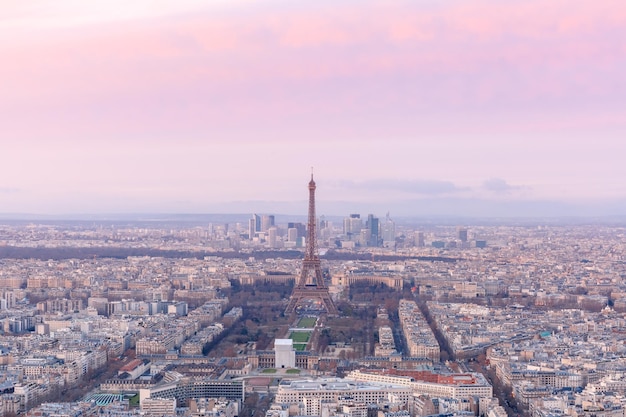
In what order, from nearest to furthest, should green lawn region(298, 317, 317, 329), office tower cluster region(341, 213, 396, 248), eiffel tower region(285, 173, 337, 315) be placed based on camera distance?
green lawn region(298, 317, 317, 329)
eiffel tower region(285, 173, 337, 315)
office tower cluster region(341, 213, 396, 248)

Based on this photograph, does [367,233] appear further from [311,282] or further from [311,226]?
[311,226]

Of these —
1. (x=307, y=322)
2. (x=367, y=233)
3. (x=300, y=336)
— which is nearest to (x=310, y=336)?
(x=300, y=336)

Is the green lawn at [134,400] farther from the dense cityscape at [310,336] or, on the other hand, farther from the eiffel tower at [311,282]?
the eiffel tower at [311,282]

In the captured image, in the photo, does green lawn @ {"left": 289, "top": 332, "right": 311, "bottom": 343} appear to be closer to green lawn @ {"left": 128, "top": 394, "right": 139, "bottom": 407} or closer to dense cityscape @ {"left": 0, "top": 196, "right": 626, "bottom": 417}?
dense cityscape @ {"left": 0, "top": 196, "right": 626, "bottom": 417}

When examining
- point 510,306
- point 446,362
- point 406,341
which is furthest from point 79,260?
point 446,362

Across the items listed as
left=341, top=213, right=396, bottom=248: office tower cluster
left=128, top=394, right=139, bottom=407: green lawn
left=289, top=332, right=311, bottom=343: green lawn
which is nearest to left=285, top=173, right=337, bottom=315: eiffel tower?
left=289, top=332, right=311, bottom=343: green lawn
